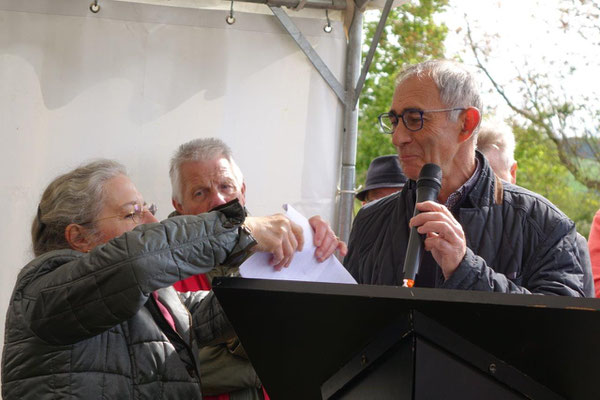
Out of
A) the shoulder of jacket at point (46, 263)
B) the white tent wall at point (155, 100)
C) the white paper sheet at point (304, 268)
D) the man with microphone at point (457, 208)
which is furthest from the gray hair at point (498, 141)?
the shoulder of jacket at point (46, 263)

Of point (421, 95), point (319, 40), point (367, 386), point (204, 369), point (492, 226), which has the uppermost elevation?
Result: point (319, 40)

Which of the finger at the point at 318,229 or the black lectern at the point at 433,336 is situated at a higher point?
the finger at the point at 318,229

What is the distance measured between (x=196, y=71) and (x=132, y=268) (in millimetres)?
2906

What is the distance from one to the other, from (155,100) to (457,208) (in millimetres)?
2646

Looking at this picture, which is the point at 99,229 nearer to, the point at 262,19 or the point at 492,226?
the point at 492,226

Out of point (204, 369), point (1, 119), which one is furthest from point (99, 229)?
point (1, 119)

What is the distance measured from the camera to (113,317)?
228cm

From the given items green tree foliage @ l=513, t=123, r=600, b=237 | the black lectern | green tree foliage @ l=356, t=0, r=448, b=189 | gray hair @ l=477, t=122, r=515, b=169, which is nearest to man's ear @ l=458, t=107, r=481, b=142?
the black lectern

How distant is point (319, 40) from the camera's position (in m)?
5.12

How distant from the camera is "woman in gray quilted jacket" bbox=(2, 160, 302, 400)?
226 cm

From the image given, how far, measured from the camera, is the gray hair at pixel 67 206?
108 inches

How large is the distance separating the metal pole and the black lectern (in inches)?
136

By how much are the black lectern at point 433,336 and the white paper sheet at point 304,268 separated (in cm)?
51

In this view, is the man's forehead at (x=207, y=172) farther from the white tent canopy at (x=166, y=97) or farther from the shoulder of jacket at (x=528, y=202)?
the shoulder of jacket at (x=528, y=202)
